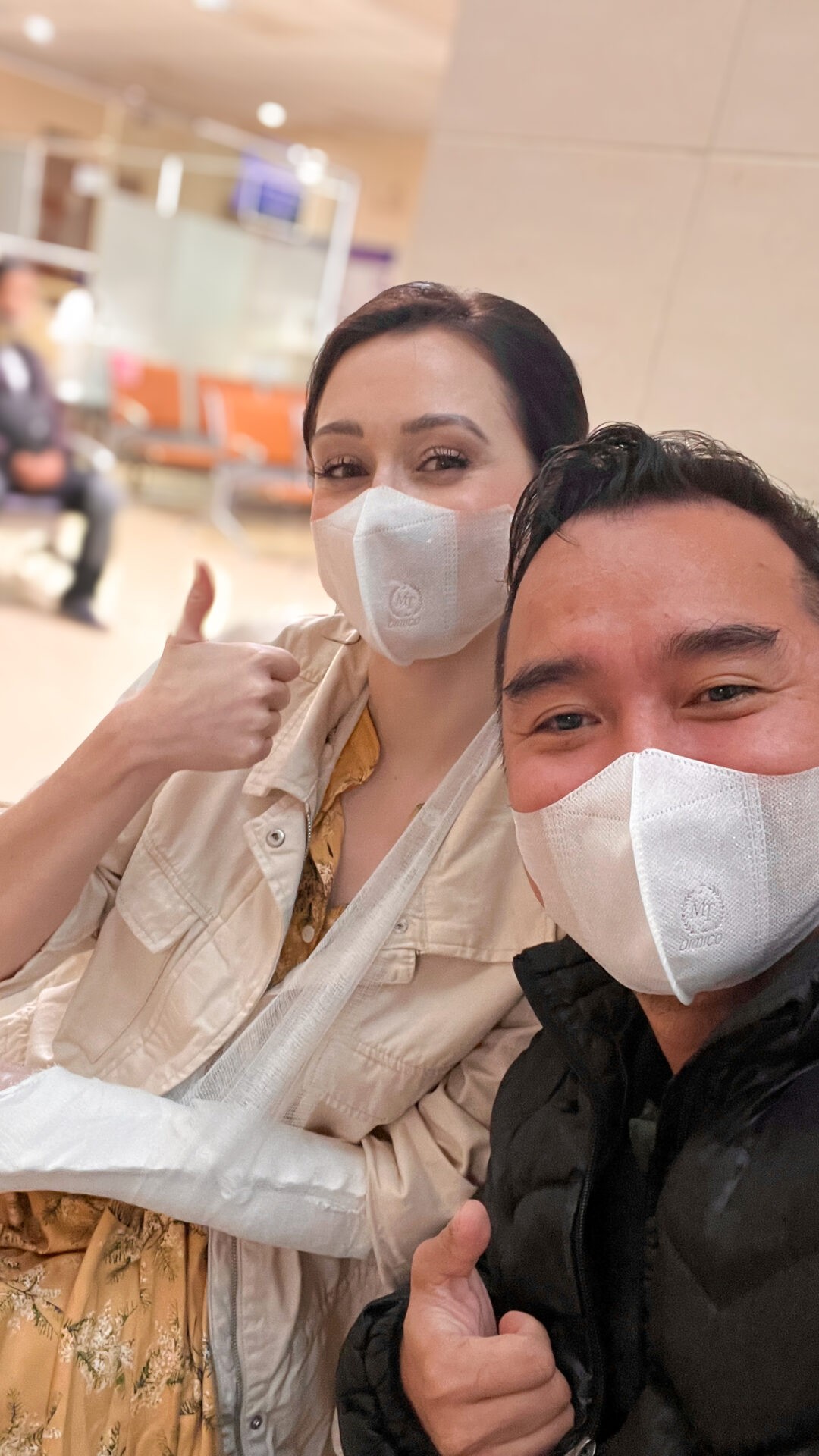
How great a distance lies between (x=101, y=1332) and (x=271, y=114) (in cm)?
1597

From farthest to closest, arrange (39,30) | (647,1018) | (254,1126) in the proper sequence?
(39,30) < (254,1126) < (647,1018)

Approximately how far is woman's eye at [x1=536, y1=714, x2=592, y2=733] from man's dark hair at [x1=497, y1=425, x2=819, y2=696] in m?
0.13

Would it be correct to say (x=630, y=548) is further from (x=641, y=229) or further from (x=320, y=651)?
(x=641, y=229)

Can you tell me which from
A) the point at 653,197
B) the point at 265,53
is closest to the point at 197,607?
the point at 653,197

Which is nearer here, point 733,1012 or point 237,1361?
point 733,1012

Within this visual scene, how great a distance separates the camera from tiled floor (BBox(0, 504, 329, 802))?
456 cm

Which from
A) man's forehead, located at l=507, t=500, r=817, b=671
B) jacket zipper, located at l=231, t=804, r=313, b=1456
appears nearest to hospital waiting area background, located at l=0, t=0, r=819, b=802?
man's forehead, located at l=507, t=500, r=817, b=671

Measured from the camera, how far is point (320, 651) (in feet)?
5.21

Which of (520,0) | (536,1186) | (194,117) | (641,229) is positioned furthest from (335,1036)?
(194,117)

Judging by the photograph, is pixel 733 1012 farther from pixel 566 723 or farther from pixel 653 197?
pixel 653 197

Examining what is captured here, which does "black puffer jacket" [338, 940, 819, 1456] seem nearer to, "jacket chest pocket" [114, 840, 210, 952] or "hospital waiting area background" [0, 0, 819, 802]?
"jacket chest pocket" [114, 840, 210, 952]

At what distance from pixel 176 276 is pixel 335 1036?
1030cm

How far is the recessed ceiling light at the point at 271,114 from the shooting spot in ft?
47.2

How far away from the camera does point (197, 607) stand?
1.46 meters
